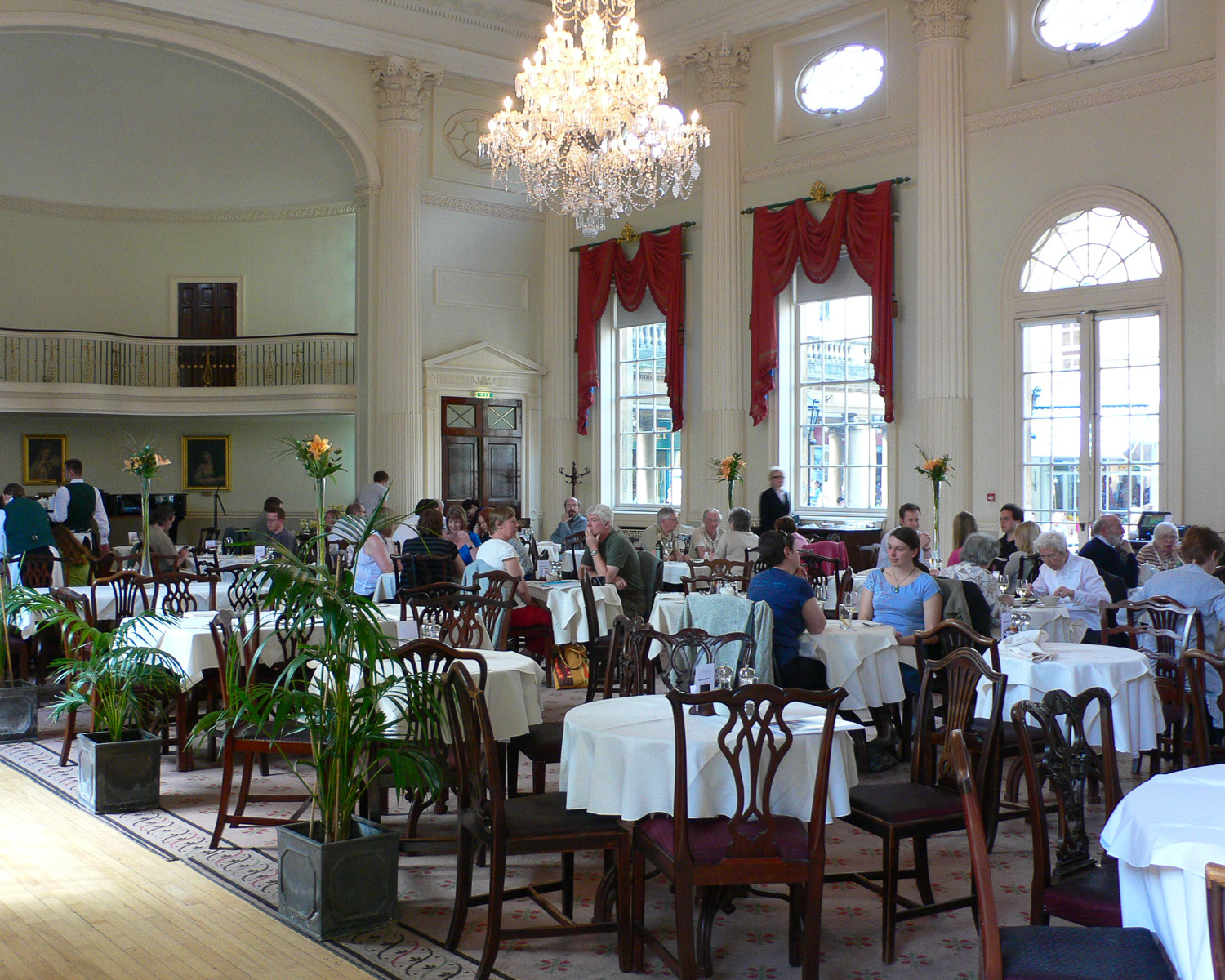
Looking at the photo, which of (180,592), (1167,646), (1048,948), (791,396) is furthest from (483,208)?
(1048,948)

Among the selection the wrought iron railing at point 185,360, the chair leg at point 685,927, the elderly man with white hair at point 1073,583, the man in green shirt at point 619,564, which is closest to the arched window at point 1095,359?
the elderly man with white hair at point 1073,583

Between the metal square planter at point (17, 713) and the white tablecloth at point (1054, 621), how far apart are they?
5.69 meters

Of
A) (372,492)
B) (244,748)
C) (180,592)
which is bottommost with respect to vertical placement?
(244,748)

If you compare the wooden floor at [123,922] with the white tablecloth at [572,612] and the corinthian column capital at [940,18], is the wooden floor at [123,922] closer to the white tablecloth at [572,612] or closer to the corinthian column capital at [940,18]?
the white tablecloth at [572,612]

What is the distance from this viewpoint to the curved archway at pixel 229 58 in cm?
1267

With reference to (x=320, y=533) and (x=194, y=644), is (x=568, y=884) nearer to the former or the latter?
(x=320, y=533)

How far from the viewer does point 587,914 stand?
415 centimetres

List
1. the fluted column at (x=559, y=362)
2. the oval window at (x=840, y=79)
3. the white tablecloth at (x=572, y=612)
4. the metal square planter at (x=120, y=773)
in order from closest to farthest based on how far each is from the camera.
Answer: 1. the metal square planter at (x=120, y=773)
2. the white tablecloth at (x=572, y=612)
3. the oval window at (x=840, y=79)
4. the fluted column at (x=559, y=362)

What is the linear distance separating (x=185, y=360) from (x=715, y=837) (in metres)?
14.9

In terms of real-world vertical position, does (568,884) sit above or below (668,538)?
below

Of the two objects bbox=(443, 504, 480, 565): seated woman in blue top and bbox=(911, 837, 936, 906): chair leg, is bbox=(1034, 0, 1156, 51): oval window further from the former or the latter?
bbox=(911, 837, 936, 906): chair leg

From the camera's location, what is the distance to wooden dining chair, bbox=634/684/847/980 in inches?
131

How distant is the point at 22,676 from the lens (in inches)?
297

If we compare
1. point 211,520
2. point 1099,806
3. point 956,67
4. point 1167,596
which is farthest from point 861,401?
point 211,520
